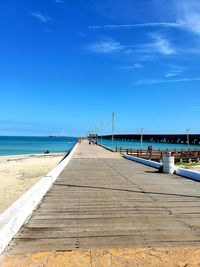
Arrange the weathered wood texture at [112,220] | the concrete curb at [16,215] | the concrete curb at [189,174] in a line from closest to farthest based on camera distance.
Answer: the concrete curb at [16,215] → the weathered wood texture at [112,220] → the concrete curb at [189,174]

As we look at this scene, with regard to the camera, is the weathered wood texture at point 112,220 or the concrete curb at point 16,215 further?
the weathered wood texture at point 112,220

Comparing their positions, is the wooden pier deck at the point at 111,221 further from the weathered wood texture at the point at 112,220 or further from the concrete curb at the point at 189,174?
the concrete curb at the point at 189,174

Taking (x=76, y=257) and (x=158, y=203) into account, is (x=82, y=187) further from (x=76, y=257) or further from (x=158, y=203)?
(x=76, y=257)

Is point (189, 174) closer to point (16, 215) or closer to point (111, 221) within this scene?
point (111, 221)

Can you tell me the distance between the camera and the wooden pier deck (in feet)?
17.2

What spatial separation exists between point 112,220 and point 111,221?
8 cm

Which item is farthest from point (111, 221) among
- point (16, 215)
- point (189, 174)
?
point (189, 174)

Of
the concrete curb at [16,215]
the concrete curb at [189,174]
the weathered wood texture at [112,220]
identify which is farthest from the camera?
the concrete curb at [189,174]

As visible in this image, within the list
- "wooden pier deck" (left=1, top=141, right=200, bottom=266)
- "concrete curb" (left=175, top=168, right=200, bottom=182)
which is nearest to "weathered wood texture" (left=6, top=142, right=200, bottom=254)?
"wooden pier deck" (left=1, top=141, right=200, bottom=266)

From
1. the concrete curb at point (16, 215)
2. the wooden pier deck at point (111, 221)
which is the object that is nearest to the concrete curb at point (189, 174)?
the wooden pier deck at point (111, 221)

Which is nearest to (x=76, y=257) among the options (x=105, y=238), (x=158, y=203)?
(x=105, y=238)

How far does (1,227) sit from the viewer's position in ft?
17.2

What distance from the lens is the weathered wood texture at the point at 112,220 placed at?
17.4ft

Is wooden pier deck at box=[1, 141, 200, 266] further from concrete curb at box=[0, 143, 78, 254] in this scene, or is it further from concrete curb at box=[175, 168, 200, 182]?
concrete curb at box=[175, 168, 200, 182]
